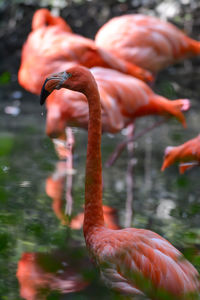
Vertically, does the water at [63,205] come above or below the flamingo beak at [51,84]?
below

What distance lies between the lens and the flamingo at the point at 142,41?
195 inches

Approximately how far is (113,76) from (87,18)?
3451mm

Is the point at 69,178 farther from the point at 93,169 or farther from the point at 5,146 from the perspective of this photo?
the point at 5,146

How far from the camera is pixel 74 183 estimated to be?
3814 mm

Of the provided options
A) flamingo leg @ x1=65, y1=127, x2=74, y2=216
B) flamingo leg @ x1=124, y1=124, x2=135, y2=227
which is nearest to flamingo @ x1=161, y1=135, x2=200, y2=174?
flamingo leg @ x1=124, y1=124, x2=135, y2=227

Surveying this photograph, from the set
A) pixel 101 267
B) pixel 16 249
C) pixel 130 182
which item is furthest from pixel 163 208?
pixel 101 267

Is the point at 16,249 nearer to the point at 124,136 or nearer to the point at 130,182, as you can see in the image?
the point at 130,182

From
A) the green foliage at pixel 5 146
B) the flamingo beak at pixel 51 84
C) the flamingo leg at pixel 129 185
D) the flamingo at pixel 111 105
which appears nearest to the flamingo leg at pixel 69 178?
the flamingo at pixel 111 105

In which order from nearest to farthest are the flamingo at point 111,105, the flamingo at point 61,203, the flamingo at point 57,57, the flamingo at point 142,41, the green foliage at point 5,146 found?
the green foliage at point 5,146 → the flamingo at point 61,203 → the flamingo at point 111,105 → the flamingo at point 57,57 → the flamingo at point 142,41

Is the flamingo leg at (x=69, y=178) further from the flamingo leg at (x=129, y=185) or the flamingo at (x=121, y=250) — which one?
the flamingo at (x=121, y=250)

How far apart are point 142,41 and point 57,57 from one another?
46.3 inches

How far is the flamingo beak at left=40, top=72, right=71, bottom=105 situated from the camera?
198cm

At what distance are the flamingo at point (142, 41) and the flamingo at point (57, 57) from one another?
591 mm

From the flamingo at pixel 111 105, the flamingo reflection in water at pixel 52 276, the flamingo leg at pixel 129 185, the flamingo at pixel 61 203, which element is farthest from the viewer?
the flamingo at pixel 111 105
